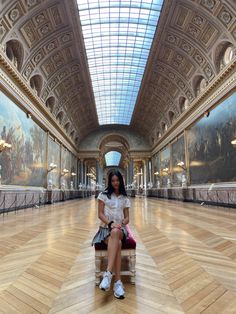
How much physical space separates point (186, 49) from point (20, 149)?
13832 mm

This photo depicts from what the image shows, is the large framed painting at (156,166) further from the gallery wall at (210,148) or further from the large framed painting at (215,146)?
the large framed painting at (215,146)

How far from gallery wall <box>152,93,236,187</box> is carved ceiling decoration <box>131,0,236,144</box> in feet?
9.08

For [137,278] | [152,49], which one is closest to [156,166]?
[152,49]

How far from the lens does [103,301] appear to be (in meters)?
2.65

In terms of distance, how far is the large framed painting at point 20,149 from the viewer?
13492 millimetres

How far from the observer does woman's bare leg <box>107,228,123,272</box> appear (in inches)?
116

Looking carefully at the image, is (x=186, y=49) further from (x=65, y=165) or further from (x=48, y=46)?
(x=65, y=165)

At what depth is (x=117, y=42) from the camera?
2264 centimetres

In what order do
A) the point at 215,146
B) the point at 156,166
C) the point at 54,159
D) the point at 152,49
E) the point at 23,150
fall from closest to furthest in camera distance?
the point at 23,150
the point at 215,146
the point at 152,49
the point at 54,159
the point at 156,166

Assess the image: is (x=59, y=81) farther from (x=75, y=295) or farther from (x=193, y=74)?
(x=75, y=295)

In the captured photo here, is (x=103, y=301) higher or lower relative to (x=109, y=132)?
lower

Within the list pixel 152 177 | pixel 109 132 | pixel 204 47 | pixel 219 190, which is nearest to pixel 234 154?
pixel 219 190

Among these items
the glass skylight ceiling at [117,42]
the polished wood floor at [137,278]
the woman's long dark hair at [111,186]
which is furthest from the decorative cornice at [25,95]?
the woman's long dark hair at [111,186]

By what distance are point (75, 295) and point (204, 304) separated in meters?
1.43
